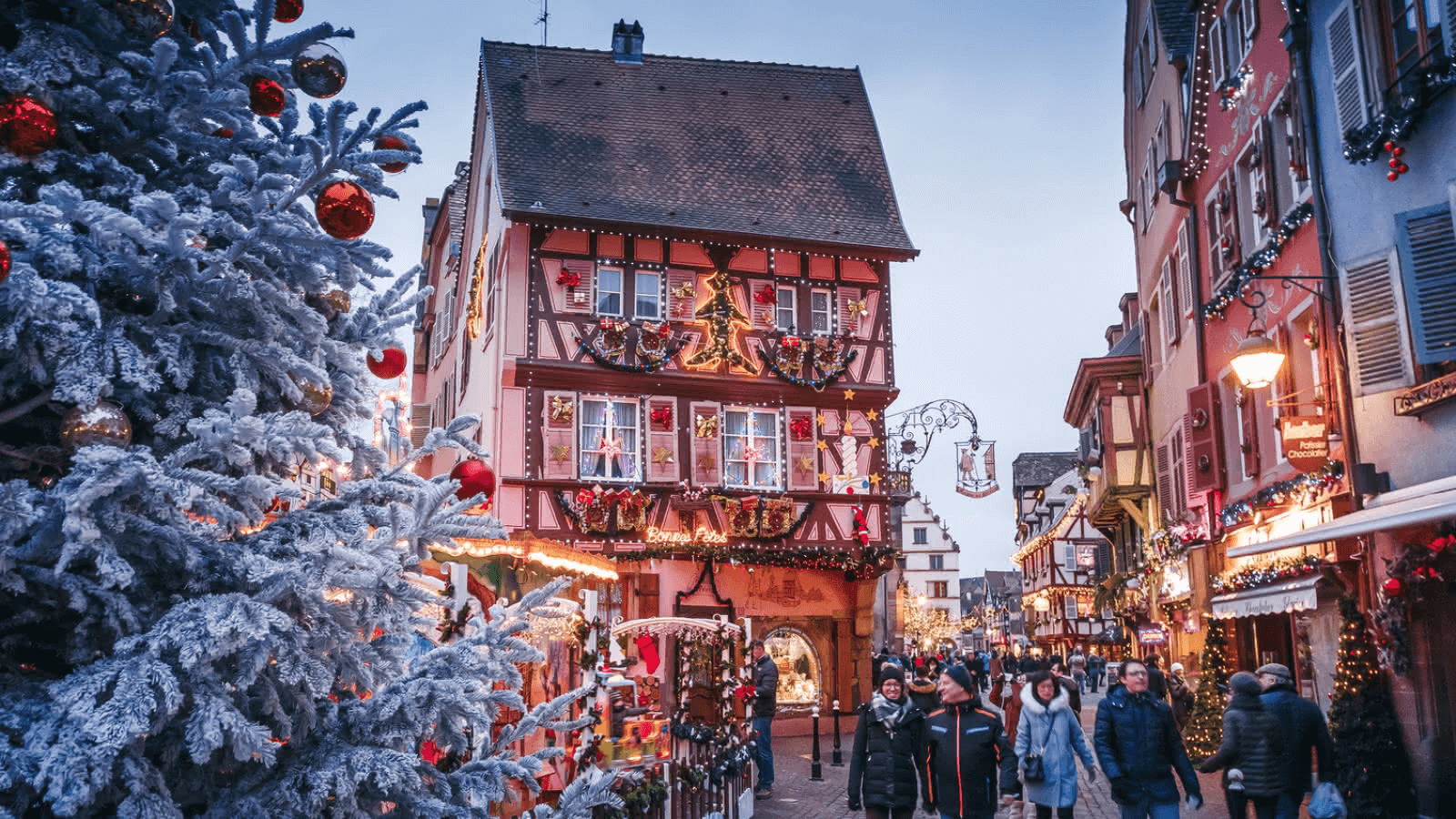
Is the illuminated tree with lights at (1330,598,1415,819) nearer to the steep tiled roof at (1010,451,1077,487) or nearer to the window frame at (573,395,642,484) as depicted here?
the window frame at (573,395,642,484)

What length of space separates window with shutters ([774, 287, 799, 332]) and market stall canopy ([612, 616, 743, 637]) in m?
8.94

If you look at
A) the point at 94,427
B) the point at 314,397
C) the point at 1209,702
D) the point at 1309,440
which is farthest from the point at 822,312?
the point at 94,427

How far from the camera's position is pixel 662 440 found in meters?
23.7

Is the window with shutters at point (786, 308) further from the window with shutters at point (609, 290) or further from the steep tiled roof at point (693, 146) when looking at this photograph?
the window with shutters at point (609, 290)

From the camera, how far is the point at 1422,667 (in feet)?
34.3

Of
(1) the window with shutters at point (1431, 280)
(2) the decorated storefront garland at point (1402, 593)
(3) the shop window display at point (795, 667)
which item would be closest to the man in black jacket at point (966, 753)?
(2) the decorated storefront garland at point (1402, 593)

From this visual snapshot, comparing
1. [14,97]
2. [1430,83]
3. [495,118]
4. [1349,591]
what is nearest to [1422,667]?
[1349,591]

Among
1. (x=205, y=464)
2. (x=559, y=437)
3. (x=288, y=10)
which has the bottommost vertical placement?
(x=205, y=464)

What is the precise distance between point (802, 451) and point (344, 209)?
2099 cm

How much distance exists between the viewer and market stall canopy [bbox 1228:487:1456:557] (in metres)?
8.97

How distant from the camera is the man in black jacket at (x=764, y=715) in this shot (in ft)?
48.5

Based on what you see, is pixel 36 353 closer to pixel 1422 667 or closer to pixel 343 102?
pixel 343 102

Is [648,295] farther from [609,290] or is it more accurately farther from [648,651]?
[648,651]

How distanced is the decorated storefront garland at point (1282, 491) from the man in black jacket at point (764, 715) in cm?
673
